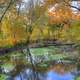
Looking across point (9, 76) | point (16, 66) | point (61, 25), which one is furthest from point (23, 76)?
point (61, 25)

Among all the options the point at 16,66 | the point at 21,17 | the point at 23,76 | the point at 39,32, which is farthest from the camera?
the point at 39,32

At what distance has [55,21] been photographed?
34062mm

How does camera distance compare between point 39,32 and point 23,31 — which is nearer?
point 23,31

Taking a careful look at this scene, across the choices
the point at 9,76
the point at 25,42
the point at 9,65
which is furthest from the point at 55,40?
the point at 9,76

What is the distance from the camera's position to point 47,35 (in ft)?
114

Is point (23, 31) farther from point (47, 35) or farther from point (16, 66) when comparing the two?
point (16, 66)

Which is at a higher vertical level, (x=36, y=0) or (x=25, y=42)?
(x=36, y=0)

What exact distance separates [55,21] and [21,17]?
528cm

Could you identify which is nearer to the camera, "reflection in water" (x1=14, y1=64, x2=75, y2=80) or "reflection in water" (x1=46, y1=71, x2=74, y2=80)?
"reflection in water" (x1=46, y1=71, x2=74, y2=80)

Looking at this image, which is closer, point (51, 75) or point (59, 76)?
point (59, 76)

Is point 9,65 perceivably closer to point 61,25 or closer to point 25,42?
point 25,42

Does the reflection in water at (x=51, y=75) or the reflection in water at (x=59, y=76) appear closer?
the reflection in water at (x=59, y=76)

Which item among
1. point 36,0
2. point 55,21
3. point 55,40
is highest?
point 36,0

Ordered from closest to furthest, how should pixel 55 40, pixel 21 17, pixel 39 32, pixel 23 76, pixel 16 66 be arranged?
pixel 23 76 < pixel 16 66 < pixel 21 17 < pixel 39 32 < pixel 55 40
